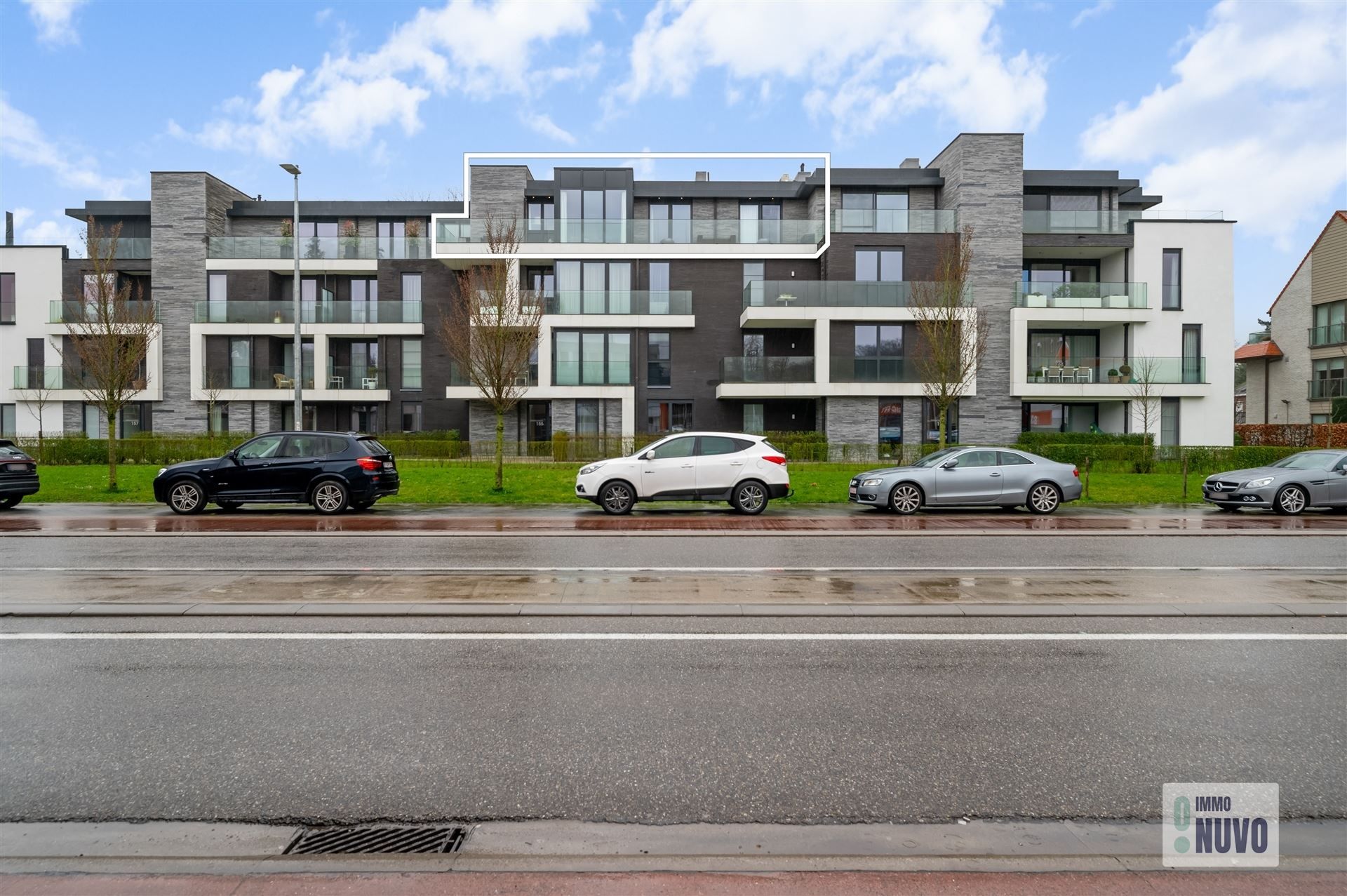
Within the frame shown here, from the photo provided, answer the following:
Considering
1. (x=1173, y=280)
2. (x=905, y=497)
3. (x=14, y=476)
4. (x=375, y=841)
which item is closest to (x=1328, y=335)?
(x=1173, y=280)

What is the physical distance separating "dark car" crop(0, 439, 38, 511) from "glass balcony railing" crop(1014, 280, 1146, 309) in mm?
34053

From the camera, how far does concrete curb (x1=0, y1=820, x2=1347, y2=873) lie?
336 centimetres

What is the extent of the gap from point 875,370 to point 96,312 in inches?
1057

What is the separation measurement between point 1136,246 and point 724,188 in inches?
706

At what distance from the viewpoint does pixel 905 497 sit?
17844 mm

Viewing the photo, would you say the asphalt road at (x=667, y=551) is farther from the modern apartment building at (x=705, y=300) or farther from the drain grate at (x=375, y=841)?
the modern apartment building at (x=705, y=300)

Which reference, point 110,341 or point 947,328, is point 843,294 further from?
point 110,341

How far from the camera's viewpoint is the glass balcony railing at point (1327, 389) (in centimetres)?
4522

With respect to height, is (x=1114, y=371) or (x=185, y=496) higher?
(x=1114, y=371)

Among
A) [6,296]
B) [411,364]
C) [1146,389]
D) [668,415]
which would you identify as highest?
[6,296]

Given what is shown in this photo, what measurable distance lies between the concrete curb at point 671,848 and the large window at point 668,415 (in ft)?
113

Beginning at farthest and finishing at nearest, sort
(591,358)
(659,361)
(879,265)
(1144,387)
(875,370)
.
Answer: (659,361) < (591,358) < (879,265) < (875,370) < (1144,387)

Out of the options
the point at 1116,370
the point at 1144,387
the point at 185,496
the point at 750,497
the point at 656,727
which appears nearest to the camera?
the point at 656,727

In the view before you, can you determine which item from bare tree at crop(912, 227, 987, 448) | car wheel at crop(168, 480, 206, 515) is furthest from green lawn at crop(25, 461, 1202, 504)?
bare tree at crop(912, 227, 987, 448)
